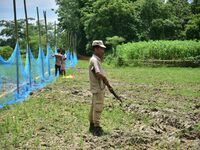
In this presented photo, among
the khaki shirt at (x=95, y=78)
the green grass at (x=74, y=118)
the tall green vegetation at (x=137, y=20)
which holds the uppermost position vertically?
the tall green vegetation at (x=137, y=20)

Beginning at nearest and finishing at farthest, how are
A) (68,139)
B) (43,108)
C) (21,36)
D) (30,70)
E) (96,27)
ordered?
(68,139) → (43,108) → (30,70) → (96,27) → (21,36)

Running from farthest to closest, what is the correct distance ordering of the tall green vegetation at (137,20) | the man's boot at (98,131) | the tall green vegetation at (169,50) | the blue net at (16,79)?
the tall green vegetation at (137,20), the tall green vegetation at (169,50), the blue net at (16,79), the man's boot at (98,131)

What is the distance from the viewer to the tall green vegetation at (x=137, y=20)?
1976 inches

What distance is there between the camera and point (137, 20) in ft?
170

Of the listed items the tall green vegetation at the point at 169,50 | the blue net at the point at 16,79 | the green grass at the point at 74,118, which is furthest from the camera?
the tall green vegetation at the point at 169,50

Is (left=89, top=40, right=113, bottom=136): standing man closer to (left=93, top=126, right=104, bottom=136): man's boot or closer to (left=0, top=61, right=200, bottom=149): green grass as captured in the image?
(left=93, top=126, right=104, bottom=136): man's boot

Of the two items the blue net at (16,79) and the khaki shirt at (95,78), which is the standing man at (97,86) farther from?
the blue net at (16,79)

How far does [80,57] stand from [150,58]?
26011 mm

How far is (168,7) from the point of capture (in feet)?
178

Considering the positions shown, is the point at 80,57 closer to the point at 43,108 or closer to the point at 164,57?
the point at 164,57

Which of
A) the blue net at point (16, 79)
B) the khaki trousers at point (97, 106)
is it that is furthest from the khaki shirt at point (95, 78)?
the blue net at point (16, 79)

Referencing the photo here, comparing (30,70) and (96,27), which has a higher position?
(96,27)

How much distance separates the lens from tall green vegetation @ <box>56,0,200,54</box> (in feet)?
165

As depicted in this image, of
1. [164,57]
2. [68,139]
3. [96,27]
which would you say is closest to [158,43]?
[164,57]
